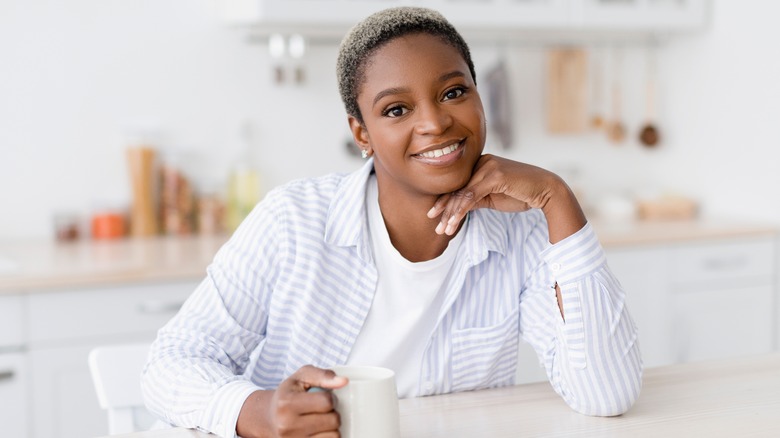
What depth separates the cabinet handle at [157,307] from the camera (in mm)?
A: 2311

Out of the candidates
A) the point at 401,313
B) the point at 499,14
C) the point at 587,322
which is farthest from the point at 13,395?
the point at 499,14

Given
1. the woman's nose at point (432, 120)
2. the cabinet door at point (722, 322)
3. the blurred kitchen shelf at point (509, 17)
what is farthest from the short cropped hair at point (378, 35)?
the cabinet door at point (722, 322)

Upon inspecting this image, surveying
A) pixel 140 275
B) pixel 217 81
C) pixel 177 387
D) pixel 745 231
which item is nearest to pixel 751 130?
pixel 745 231

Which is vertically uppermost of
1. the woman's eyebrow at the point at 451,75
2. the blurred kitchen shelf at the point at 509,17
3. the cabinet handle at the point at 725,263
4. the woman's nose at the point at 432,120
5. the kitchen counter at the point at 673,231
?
the blurred kitchen shelf at the point at 509,17

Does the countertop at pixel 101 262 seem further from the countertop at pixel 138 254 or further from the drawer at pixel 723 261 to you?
the drawer at pixel 723 261

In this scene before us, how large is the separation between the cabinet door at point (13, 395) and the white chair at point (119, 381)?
0.86m

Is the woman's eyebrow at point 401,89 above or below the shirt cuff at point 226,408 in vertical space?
above

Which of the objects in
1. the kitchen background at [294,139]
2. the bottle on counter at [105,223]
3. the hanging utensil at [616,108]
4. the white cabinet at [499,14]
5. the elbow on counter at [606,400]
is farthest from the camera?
the hanging utensil at [616,108]

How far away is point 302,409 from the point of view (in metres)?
0.98

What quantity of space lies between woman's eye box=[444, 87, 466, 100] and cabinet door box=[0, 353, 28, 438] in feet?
4.54

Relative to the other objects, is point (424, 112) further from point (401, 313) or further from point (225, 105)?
point (225, 105)

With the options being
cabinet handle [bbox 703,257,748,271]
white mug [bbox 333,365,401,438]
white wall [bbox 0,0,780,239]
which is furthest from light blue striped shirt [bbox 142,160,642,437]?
cabinet handle [bbox 703,257,748,271]

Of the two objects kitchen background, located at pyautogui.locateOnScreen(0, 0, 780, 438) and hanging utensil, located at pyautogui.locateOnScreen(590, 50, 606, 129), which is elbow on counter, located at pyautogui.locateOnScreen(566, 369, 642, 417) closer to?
kitchen background, located at pyautogui.locateOnScreen(0, 0, 780, 438)

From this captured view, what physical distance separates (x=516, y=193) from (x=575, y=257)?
0.42ft
